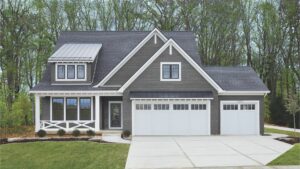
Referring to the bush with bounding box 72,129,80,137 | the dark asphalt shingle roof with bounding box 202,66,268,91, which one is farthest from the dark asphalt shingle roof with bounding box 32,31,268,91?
the bush with bounding box 72,129,80,137

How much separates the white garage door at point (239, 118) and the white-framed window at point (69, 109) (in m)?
9.09

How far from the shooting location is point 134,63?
92.1 feet

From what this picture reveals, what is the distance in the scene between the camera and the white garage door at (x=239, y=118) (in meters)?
25.4

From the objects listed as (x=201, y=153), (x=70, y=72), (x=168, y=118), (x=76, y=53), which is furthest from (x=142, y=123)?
(x=201, y=153)

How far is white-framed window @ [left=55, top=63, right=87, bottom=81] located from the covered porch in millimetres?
1361

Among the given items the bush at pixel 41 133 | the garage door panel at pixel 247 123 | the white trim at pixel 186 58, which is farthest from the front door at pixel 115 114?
the garage door panel at pixel 247 123

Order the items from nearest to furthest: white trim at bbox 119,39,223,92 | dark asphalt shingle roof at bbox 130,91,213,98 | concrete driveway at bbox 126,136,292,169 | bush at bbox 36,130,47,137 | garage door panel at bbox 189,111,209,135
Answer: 1. concrete driveway at bbox 126,136,292,169
2. bush at bbox 36,130,47,137
3. dark asphalt shingle roof at bbox 130,91,213,98
4. garage door panel at bbox 189,111,209,135
5. white trim at bbox 119,39,223,92

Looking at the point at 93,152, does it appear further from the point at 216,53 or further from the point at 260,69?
the point at 260,69

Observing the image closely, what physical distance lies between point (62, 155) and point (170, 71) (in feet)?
35.8

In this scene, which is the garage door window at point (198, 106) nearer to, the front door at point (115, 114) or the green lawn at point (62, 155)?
the front door at point (115, 114)

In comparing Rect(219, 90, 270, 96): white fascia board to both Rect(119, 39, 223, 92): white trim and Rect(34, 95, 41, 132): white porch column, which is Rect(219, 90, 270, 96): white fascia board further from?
Rect(34, 95, 41, 132): white porch column

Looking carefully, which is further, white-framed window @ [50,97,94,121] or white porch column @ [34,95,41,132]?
white-framed window @ [50,97,94,121]

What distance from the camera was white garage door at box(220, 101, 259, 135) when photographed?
2539 centimetres

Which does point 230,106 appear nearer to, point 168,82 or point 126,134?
point 168,82
